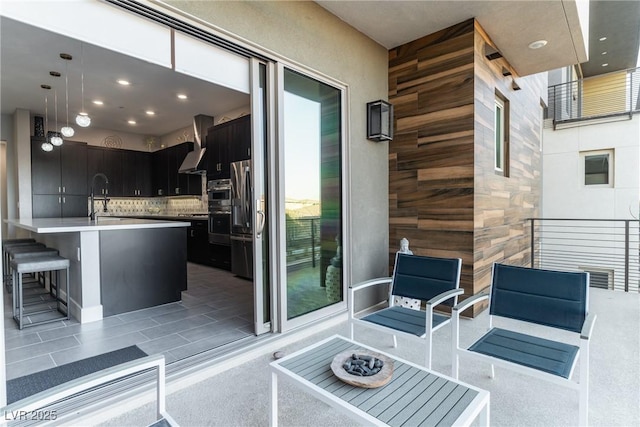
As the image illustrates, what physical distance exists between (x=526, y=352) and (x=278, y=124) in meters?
2.43

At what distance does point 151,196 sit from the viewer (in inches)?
321

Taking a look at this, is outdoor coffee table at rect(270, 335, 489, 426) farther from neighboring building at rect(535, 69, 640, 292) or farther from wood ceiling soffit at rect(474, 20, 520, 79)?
neighboring building at rect(535, 69, 640, 292)

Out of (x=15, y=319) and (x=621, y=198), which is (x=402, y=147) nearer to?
(x=15, y=319)

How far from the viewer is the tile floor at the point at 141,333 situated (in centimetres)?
256

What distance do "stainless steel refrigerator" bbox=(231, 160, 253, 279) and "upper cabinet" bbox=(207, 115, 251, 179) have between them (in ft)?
0.81

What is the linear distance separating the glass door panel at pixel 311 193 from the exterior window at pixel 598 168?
28.2 ft

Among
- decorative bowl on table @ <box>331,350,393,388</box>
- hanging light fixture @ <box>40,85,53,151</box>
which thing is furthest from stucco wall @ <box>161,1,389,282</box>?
hanging light fixture @ <box>40,85,53,151</box>

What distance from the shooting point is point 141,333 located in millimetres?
3023

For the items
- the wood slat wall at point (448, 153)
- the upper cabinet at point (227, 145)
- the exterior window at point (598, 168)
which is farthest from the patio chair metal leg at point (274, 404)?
the exterior window at point (598, 168)

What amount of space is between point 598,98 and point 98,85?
42.1 feet

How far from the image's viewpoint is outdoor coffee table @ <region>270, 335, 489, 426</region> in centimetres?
126

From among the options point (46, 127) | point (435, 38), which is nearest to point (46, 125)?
point (46, 127)

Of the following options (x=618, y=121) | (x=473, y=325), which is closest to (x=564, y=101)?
(x=618, y=121)

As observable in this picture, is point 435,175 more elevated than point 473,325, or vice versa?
point 435,175
